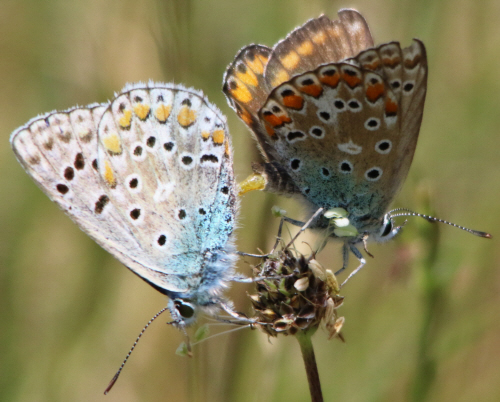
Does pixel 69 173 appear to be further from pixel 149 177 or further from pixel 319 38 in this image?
pixel 319 38

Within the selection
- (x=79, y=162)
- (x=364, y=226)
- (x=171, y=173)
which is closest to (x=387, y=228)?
(x=364, y=226)

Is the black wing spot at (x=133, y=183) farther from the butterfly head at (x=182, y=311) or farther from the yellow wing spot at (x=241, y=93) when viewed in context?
the yellow wing spot at (x=241, y=93)

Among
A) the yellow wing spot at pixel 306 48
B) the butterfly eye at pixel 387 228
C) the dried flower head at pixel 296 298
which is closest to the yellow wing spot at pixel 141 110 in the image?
the yellow wing spot at pixel 306 48

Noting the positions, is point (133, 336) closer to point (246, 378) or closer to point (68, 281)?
point (68, 281)

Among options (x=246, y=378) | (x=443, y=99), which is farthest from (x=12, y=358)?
(x=443, y=99)

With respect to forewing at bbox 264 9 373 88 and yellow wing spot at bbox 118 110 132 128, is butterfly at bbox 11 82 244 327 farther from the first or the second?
forewing at bbox 264 9 373 88

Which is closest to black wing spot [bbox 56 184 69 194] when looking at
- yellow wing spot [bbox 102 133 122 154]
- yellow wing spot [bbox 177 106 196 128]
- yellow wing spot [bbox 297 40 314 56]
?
yellow wing spot [bbox 102 133 122 154]
